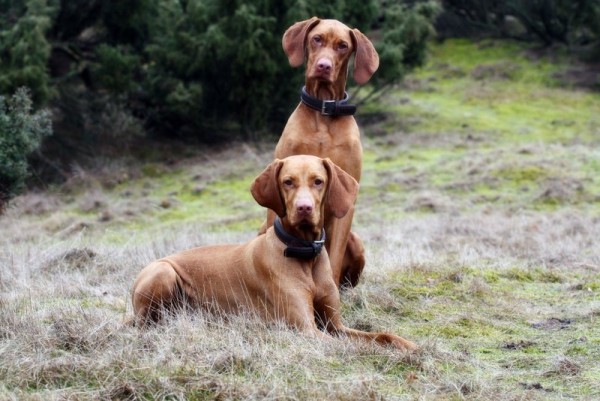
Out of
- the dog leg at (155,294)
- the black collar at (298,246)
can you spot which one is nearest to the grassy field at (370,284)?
the dog leg at (155,294)

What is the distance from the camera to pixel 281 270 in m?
6.35

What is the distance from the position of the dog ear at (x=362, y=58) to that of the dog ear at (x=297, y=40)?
377mm

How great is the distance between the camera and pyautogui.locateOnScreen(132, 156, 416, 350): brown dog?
6133mm

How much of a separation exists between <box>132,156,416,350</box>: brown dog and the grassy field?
0.29m

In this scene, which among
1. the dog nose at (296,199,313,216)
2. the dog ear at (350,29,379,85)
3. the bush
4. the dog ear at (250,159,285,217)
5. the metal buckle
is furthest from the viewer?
the bush

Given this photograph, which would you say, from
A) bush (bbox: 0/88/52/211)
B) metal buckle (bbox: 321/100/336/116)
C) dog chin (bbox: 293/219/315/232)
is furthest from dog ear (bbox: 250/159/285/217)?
bush (bbox: 0/88/52/211)

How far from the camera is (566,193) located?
17.1 m

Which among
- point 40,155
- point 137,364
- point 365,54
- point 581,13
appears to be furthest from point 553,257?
point 581,13

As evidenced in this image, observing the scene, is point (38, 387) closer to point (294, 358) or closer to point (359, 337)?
point (294, 358)

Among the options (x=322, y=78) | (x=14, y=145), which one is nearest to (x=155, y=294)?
(x=322, y=78)

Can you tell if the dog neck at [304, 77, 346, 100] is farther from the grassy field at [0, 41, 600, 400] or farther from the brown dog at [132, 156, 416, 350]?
the grassy field at [0, 41, 600, 400]

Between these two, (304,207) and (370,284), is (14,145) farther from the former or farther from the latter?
(304,207)

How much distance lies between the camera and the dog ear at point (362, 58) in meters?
7.53

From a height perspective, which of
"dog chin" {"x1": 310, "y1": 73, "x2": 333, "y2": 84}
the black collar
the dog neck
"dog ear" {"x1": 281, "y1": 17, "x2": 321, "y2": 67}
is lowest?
the black collar
